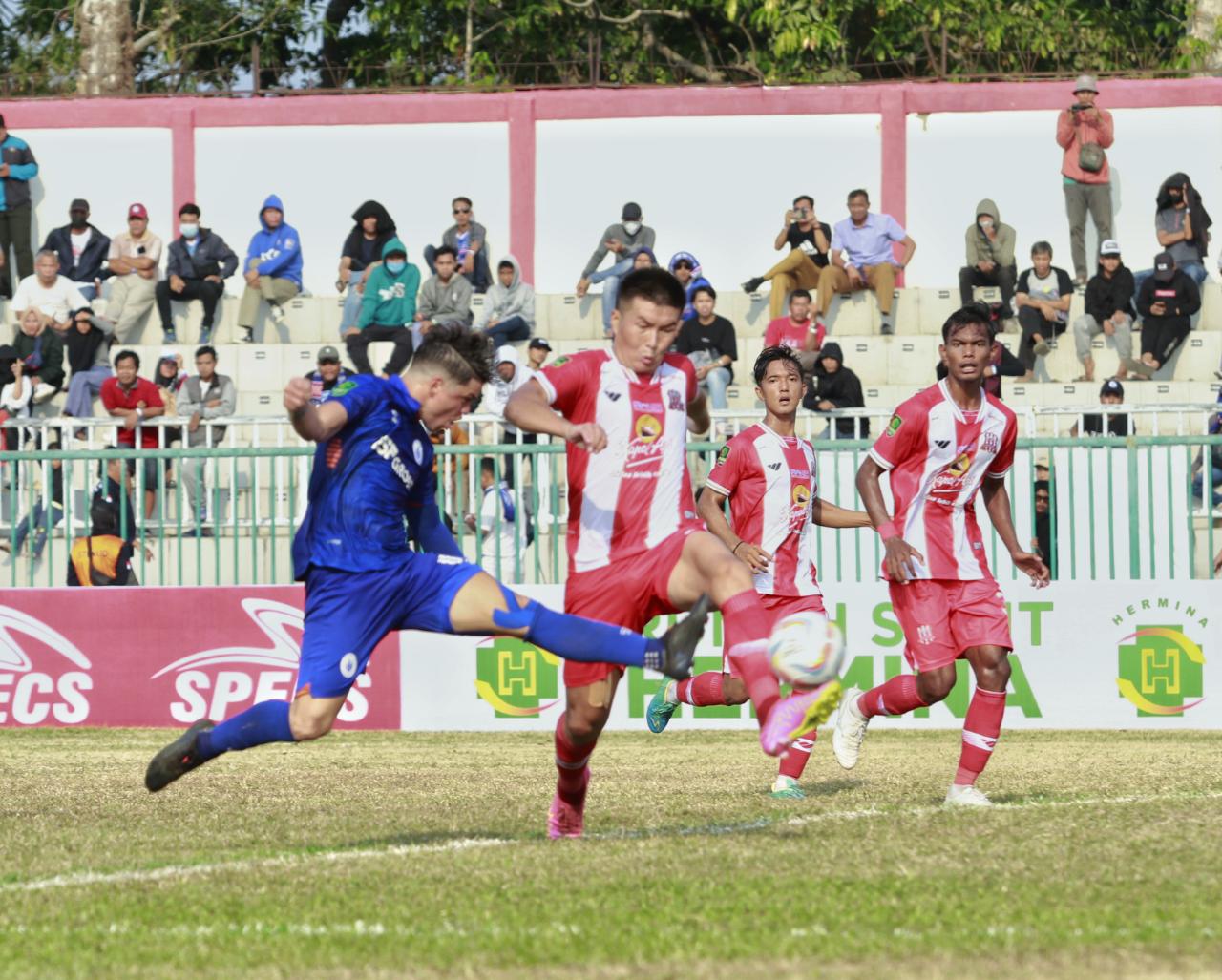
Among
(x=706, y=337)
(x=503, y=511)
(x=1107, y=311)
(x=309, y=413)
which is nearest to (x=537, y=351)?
(x=706, y=337)

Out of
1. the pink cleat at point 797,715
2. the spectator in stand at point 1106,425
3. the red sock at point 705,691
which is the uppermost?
the spectator in stand at point 1106,425

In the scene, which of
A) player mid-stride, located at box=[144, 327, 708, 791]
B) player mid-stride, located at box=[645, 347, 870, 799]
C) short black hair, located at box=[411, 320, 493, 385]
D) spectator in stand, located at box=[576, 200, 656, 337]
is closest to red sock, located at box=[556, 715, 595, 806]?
player mid-stride, located at box=[144, 327, 708, 791]

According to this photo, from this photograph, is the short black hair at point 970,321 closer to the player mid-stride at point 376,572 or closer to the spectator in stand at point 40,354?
the player mid-stride at point 376,572

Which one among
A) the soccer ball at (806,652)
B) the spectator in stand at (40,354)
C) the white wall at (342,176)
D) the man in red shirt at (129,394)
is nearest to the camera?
the soccer ball at (806,652)

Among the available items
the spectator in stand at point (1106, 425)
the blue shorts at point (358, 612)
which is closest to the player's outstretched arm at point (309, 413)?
the blue shorts at point (358, 612)

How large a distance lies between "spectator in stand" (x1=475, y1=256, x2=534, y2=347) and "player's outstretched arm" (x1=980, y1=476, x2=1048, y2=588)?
1338 centimetres

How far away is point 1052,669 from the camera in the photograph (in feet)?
51.4

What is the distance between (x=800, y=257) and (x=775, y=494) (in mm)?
13257

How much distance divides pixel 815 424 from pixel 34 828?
451 inches

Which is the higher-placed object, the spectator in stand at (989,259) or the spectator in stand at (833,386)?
the spectator in stand at (989,259)

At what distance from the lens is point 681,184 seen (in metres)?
28.3

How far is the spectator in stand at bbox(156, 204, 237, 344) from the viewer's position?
24422 millimetres

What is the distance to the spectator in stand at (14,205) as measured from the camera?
25.1 metres

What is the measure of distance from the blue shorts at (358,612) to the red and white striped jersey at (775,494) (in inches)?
133
